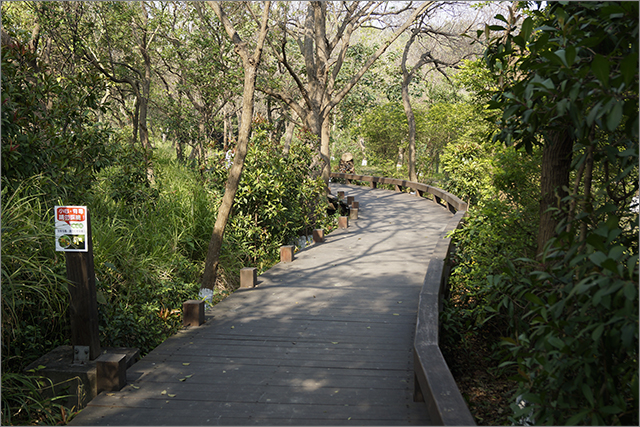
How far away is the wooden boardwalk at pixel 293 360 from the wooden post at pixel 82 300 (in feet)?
1.64

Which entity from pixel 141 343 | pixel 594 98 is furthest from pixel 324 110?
pixel 594 98

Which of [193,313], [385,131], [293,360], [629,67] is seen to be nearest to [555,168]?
[629,67]

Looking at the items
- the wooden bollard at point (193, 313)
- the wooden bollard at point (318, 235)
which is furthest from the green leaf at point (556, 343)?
the wooden bollard at point (318, 235)

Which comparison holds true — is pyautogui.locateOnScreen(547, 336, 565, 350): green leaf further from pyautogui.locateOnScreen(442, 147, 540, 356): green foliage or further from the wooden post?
the wooden post

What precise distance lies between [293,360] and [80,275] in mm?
2096

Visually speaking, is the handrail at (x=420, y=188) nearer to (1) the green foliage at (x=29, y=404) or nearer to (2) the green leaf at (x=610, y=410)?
(1) the green foliage at (x=29, y=404)

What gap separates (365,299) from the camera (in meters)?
6.74

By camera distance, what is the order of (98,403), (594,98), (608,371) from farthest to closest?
(98,403), (594,98), (608,371)

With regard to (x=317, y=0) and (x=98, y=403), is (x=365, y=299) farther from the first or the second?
(x=317, y=0)

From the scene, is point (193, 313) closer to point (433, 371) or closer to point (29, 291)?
point (29, 291)

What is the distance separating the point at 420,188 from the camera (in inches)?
678

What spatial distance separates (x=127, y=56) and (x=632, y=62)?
1635cm

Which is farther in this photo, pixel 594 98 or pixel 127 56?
pixel 127 56

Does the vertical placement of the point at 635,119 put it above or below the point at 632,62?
below
